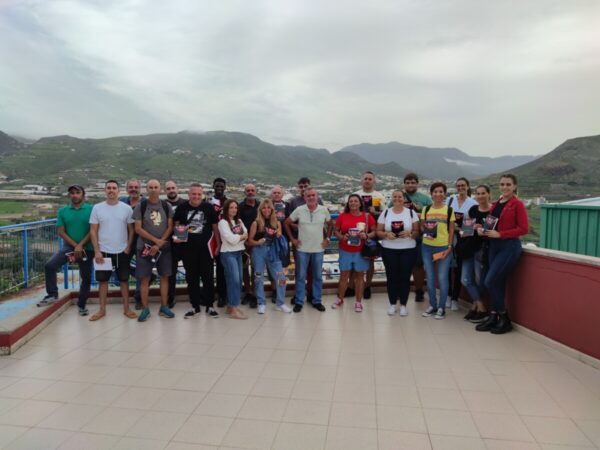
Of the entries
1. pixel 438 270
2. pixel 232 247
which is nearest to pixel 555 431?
pixel 438 270

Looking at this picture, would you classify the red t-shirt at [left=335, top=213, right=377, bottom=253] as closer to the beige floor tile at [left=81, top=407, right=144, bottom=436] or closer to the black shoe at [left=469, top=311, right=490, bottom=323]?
the black shoe at [left=469, top=311, right=490, bottom=323]

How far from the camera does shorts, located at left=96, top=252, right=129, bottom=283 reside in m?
4.77

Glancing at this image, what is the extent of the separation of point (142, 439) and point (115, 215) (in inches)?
121

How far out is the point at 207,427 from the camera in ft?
8.32

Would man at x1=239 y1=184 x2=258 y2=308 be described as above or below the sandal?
above

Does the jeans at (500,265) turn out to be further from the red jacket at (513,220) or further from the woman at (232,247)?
the woman at (232,247)

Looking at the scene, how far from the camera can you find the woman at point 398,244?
4.86 m

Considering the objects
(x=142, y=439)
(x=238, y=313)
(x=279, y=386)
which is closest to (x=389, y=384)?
(x=279, y=386)

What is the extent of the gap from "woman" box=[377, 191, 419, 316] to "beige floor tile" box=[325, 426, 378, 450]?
2609 millimetres

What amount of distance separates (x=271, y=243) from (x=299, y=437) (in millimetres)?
2954

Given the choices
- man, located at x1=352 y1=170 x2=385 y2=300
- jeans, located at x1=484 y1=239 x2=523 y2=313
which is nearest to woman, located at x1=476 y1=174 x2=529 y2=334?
jeans, located at x1=484 y1=239 x2=523 y2=313

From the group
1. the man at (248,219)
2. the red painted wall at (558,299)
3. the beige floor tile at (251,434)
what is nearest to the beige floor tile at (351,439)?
the beige floor tile at (251,434)

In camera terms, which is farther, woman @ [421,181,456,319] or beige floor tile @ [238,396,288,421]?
woman @ [421,181,456,319]

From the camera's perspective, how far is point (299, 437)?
7.92 ft
